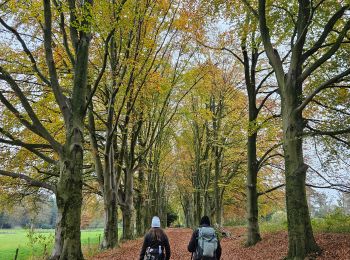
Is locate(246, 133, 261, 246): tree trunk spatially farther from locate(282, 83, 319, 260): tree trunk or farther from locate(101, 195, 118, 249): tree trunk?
locate(101, 195, 118, 249): tree trunk

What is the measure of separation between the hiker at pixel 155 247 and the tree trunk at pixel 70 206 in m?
2.74

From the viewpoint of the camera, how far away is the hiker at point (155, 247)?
6.39 metres

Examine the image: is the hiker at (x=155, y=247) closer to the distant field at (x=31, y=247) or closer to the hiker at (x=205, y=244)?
the hiker at (x=205, y=244)

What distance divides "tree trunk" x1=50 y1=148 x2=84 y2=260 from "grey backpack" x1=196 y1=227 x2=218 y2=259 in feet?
12.2

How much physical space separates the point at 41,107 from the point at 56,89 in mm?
6197

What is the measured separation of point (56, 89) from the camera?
8.95 metres

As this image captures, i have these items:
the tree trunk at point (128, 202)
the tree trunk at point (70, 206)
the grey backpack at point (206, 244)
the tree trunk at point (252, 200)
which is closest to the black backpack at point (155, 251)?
the grey backpack at point (206, 244)

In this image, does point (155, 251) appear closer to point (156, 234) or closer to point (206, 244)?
point (156, 234)

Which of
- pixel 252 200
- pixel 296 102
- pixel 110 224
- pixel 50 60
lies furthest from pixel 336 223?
pixel 50 60

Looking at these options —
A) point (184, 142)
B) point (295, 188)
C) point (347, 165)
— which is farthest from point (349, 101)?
point (184, 142)

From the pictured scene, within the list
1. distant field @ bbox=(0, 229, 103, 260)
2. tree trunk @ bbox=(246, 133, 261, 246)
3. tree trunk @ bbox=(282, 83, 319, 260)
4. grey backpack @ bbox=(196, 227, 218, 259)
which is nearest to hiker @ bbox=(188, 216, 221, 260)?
grey backpack @ bbox=(196, 227, 218, 259)

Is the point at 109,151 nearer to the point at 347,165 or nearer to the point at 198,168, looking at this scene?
the point at 347,165

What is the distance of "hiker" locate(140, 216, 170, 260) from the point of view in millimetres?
6391

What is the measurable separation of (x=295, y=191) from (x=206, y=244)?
13.6ft
